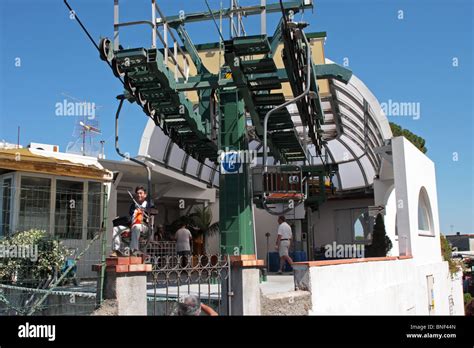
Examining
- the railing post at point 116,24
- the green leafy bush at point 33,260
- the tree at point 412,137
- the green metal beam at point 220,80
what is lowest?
the green leafy bush at point 33,260

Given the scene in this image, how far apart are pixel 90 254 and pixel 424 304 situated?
881cm

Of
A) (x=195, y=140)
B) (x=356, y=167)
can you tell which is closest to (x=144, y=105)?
(x=195, y=140)

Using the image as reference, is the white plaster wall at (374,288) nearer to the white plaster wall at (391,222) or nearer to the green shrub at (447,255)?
the white plaster wall at (391,222)

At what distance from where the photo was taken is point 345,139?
2409cm

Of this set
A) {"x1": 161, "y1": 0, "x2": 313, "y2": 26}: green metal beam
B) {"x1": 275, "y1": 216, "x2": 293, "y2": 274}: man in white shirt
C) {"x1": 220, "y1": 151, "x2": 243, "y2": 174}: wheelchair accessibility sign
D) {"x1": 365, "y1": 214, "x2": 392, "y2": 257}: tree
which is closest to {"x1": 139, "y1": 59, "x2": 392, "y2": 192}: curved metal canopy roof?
{"x1": 365, "y1": 214, "x2": 392, "y2": 257}: tree

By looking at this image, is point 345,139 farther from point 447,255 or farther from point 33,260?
point 33,260


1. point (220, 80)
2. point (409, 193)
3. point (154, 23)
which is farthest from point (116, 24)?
point (409, 193)

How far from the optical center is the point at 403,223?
12445mm

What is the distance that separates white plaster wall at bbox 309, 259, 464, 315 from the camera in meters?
7.58

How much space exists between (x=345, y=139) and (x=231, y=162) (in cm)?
1435

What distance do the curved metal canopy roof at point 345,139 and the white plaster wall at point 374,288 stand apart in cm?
375

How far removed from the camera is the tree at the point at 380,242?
13.5 meters

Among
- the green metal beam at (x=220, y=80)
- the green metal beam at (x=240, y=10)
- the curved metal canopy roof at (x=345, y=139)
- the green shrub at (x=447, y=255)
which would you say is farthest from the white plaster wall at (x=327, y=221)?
the green metal beam at (x=240, y=10)

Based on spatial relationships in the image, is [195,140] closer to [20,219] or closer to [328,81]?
[20,219]
